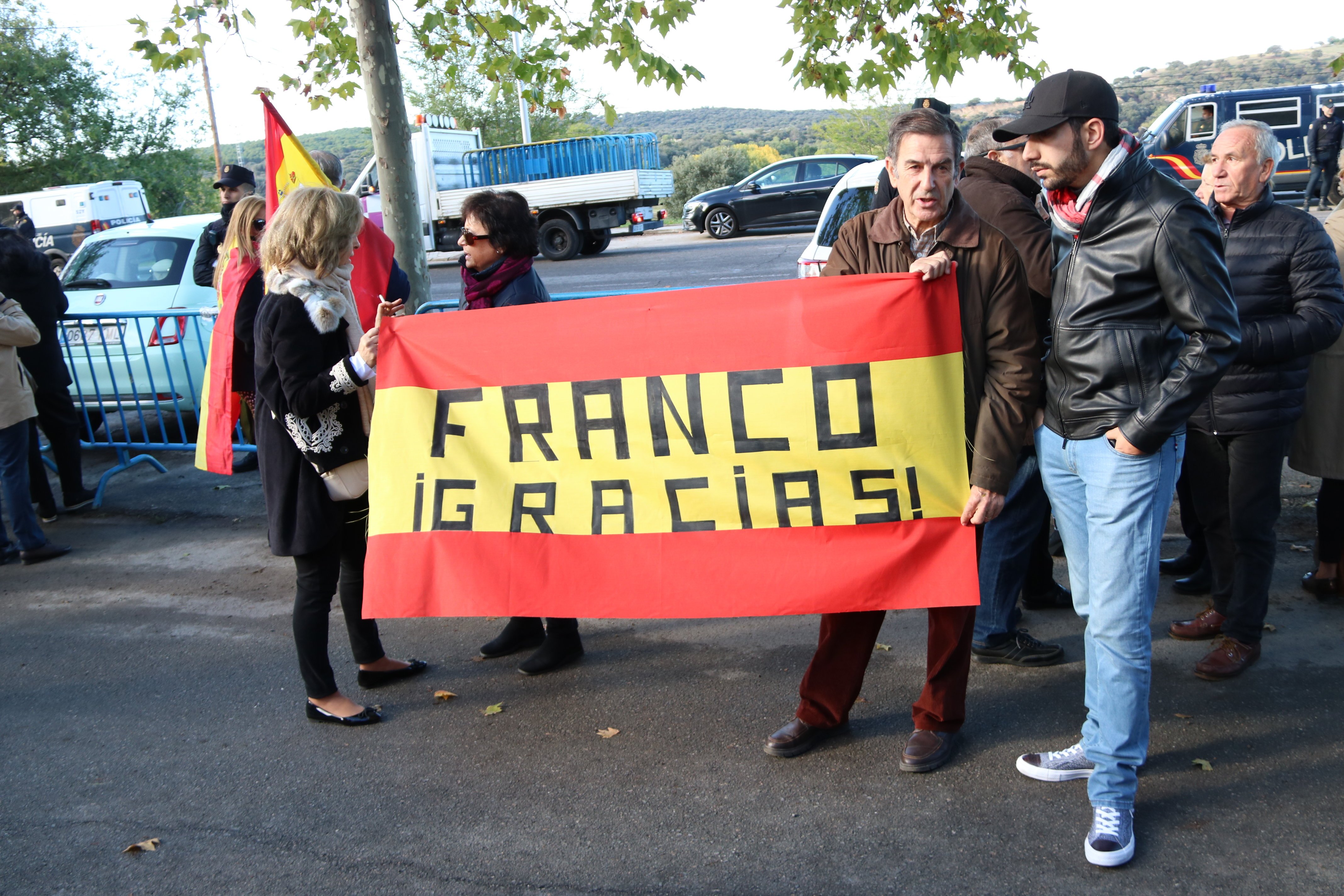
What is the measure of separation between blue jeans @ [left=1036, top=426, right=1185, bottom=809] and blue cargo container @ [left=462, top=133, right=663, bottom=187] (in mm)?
21957

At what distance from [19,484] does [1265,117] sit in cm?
2309

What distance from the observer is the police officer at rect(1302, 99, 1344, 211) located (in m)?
19.1

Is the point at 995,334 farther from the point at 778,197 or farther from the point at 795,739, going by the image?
the point at 778,197

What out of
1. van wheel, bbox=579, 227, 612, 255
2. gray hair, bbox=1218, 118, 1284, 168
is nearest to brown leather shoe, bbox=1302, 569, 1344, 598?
gray hair, bbox=1218, 118, 1284, 168

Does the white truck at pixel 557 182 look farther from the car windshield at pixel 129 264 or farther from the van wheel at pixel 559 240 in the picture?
the car windshield at pixel 129 264

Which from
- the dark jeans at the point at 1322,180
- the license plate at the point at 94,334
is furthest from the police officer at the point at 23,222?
the dark jeans at the point at 1322,180

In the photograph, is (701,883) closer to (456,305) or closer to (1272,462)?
(1272,462)

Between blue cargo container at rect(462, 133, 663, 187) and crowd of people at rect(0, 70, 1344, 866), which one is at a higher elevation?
blue cargo container at rect(462, 133, 663, 187)

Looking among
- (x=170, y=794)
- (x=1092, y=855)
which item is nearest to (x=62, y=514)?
(x=170, y=794)

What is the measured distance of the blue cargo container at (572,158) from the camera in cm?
2431

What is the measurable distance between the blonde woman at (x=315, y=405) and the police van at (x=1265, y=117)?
19013mm

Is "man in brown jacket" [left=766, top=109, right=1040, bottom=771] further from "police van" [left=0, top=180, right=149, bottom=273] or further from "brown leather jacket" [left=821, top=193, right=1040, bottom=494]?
"police van" [left=0, top=180, right=149, bottom=273]

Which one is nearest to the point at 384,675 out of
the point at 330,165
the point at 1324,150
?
the point at 330,165

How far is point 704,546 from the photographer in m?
3.59
